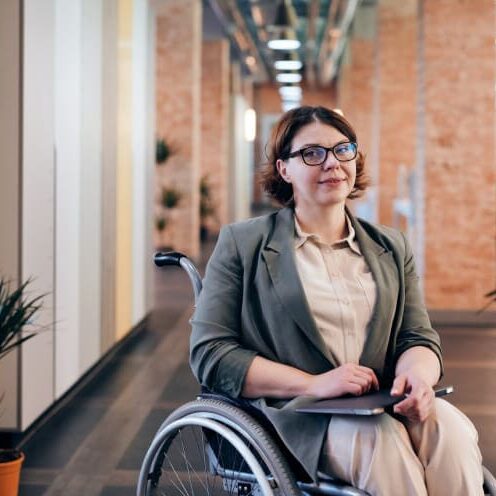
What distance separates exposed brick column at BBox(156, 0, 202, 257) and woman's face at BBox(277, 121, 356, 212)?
10.0 metres

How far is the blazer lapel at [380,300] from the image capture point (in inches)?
84.5

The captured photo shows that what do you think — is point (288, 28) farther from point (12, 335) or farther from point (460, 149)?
point (12, 335)

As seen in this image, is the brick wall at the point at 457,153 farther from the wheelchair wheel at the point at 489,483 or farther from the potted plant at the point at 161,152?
the wheelchair wheel at the point at 489,483

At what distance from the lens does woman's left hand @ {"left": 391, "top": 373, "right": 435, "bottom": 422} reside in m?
1.97

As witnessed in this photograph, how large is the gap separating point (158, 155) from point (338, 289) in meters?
9.57

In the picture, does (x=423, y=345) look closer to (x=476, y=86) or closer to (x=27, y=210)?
(x=27, y=210)

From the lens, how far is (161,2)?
7812 millimetres

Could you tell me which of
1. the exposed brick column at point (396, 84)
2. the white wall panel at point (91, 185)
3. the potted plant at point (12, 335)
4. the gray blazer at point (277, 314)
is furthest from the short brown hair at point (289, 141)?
the exposed brick column at point (396, 84)

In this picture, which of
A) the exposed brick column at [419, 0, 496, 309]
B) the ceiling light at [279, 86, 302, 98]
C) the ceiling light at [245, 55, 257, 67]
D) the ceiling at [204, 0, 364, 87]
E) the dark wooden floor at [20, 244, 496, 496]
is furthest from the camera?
the ceiling light at [279, 86, 302, 98]

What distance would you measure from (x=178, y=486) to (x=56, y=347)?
5.06 feet

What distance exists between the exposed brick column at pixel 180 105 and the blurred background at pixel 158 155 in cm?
2

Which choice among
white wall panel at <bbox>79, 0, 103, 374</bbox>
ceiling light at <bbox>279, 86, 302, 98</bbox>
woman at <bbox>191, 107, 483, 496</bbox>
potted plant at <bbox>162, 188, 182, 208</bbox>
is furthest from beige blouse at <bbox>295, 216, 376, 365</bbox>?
ceiling light at <bbox>279, 86, 302, 98</bbox>

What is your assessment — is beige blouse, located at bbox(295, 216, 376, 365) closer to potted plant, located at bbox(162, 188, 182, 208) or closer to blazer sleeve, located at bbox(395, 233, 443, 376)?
blazer sleeve, located at bbox(395, 233, 443, 376)

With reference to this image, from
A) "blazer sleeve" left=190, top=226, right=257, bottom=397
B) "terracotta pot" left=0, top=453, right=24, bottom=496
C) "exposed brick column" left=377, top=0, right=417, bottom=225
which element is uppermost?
"exposed brick column" left=377, top=0, right=417, bottom=225
